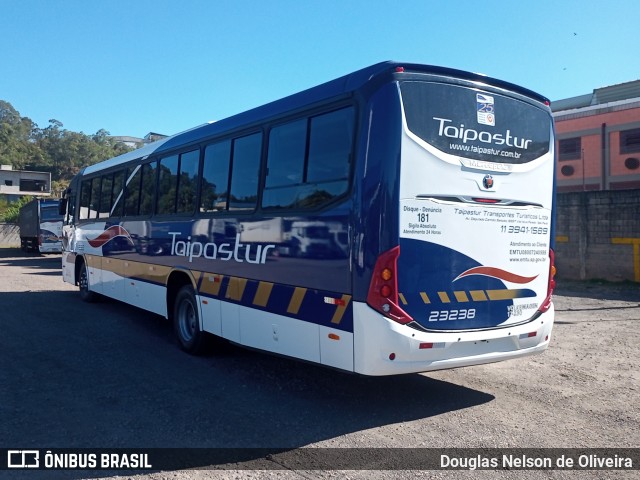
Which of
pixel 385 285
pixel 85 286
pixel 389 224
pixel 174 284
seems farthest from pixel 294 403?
pixel 85 286

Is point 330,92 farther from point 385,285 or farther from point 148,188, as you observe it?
point 148,188

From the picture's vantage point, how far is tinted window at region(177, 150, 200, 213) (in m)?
8.10

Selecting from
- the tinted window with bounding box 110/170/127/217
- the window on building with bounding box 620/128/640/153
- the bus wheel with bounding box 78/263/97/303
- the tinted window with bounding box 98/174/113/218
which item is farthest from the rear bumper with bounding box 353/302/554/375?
the window on building with bounding box 620/128/640/153

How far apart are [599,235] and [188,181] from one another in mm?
12629

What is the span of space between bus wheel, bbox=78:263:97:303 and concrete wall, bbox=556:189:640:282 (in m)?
13.3

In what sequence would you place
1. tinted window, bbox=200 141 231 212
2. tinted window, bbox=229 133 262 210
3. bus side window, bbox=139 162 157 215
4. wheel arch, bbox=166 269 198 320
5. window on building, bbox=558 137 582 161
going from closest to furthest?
tinted window, bbox=229 133 262 210, tinted window, bbox=200 141 231 212, wheel arch, bbox=166 269 198 320, bus side window, bbox=139 162 157 215, window on building, bbox=558 137 582 161

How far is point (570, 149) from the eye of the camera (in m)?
30.6

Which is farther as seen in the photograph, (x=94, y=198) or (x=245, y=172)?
(x=94, y=198)

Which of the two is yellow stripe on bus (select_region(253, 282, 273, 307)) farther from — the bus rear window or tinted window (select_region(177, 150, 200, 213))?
the bus rear window

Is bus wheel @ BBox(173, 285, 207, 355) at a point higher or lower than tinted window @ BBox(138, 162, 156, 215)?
lower

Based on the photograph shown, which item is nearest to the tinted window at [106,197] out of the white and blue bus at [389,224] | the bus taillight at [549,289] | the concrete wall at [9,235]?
the white and blue bus at [389,224]

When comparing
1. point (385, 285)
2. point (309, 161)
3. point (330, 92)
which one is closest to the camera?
point (385, 285)

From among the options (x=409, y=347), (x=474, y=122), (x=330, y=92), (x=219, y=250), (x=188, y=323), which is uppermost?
(x=330, y=92)

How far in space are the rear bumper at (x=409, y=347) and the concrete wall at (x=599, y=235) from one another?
11665 millimetres
